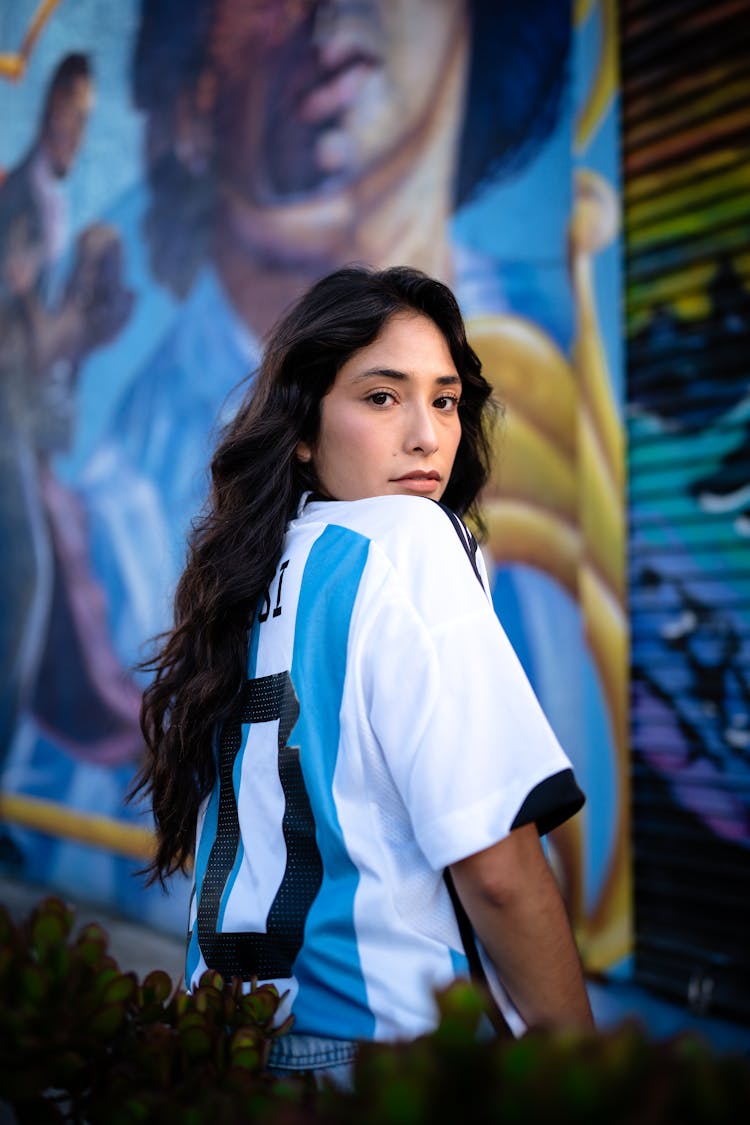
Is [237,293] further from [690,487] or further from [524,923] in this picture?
[524,923]

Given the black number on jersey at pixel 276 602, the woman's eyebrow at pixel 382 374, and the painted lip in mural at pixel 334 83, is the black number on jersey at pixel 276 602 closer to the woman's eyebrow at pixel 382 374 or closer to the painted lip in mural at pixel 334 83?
the woman's eyebrow at pixel 382 374

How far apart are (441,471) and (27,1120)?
1207mm

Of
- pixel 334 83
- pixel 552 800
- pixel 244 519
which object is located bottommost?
pixel 552 800

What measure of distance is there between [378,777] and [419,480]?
0.64 metres

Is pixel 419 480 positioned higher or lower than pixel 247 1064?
higher

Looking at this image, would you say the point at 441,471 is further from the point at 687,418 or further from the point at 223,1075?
the point at 687,418

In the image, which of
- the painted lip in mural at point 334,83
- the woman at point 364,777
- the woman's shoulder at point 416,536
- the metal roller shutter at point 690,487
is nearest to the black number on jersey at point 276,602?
the woman at point 364,777

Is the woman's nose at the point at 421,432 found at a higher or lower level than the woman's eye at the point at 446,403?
lower

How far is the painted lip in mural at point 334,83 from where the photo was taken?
215 inches

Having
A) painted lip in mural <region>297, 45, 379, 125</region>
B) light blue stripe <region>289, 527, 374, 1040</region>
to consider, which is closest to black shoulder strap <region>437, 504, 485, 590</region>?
light blue stripe <region>289, 527, 374, 1040</region>

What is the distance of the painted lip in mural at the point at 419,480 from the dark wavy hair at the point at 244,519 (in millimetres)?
205

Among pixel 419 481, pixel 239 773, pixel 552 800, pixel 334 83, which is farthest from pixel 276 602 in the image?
pixel 334 83

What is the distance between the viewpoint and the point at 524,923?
4.84ft

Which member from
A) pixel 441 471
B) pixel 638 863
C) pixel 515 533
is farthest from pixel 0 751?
pixel 441 471
